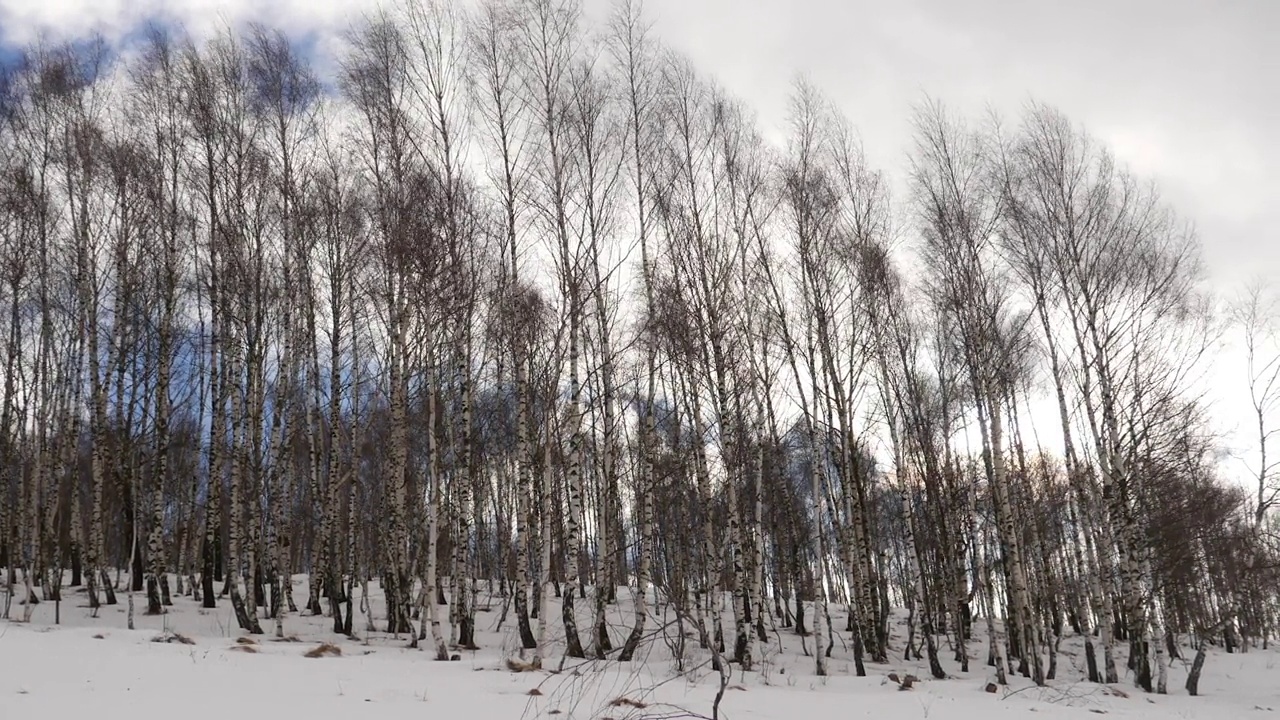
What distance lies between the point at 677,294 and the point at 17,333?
13.6 metres

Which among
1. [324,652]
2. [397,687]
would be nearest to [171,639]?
[324,652]

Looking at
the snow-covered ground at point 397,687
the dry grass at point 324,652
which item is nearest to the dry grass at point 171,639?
the snow-covered ground at point 397,687

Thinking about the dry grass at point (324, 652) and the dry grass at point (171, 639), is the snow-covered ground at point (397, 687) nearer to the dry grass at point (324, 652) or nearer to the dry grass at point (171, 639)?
the dry grass at point (171, 639)

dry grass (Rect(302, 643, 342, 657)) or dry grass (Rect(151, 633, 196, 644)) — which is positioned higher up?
dry grass (Rect(151, 633, 196, 644))

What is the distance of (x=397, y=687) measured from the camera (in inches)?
295

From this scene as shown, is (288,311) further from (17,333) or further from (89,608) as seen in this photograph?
(89,608)

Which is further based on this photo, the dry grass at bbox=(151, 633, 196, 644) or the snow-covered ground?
the dry grass at bbox=(151, 633, 196, 644)

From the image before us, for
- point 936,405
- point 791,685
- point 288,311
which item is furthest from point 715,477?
point 288,311

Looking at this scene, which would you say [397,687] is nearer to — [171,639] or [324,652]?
[324,652]

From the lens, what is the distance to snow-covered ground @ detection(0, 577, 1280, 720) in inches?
244

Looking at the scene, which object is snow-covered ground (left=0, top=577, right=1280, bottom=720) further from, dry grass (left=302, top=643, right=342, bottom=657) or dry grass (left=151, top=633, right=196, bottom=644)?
dry grass (left=302, top=643, right=342, bottom=657)

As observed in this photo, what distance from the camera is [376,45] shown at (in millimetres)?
13945

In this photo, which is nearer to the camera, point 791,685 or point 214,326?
point 791,685

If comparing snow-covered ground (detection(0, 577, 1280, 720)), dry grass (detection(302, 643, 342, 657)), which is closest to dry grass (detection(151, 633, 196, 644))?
snow-covered ground (detection(0, 577, 1280, 720))
